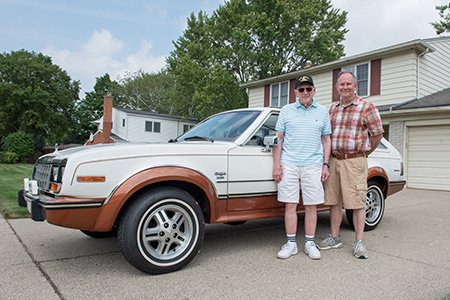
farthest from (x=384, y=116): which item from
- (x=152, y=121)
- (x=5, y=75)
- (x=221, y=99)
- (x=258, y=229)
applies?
(x=5, y=75)

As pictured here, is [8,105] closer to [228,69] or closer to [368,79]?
[228,69]

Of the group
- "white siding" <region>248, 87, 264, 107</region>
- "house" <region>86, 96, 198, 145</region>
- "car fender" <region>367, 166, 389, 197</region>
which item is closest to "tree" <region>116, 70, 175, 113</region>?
"house" <region>86, 96, 198, 145</region>

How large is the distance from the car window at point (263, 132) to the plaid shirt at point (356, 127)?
29.4 inches

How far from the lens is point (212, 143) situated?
4059 millimetres

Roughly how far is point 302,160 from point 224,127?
1.08 m

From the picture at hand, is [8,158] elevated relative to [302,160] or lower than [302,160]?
lower

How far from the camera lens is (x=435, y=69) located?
46.6ft

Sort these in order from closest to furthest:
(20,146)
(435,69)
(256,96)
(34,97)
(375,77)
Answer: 1. (435,69)
2. (375,77)
3. (256,96)
4. (20,146)
5. (34,97)

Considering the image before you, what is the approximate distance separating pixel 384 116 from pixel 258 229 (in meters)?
9.51

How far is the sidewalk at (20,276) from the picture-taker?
2.92 metres

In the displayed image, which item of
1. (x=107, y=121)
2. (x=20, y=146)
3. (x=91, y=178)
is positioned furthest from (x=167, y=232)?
(x=20, y=146)

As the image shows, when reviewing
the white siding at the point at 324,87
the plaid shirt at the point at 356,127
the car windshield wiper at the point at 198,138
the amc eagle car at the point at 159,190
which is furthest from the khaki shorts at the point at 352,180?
the white siding at the point at 324,87

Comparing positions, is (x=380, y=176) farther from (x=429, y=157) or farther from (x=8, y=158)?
(x=8, y=158)

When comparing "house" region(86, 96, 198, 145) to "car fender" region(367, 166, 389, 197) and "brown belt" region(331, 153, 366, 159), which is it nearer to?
"car fender" region(367, 166, 389, 197)
